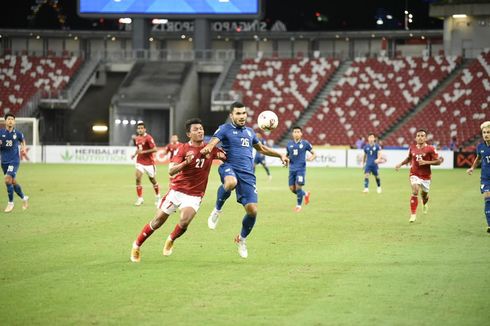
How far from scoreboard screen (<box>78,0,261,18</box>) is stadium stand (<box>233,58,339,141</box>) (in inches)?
305

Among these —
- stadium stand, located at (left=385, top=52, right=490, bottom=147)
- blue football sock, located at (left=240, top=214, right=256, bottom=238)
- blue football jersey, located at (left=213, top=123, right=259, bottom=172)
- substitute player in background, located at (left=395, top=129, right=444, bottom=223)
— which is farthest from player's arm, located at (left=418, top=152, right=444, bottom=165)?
stadium stand, located at (left=385, top=52, right=490, bottom=147)

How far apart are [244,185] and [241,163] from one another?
39cm

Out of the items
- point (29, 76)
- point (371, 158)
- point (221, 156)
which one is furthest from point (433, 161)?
point (29, 76)

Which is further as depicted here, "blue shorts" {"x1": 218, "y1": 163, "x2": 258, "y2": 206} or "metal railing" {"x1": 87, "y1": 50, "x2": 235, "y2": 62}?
→ "metal railing" {"x1": 87, "y1": 50, "x2": 235, "y2": 62}

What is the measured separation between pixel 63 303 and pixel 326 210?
46.7ft

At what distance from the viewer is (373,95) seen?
64.4m

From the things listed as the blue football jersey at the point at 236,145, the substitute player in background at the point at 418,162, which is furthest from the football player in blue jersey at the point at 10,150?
the substitute player in background at the point at 418,162

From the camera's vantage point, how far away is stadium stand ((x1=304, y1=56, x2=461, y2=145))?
202 ft

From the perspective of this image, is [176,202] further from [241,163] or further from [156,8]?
[156,8]

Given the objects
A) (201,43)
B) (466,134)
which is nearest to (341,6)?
(201,43)

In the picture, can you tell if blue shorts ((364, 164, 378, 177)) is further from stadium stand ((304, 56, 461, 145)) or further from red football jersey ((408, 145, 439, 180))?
Answer: stadium stand ((304, 56, 461, 145))

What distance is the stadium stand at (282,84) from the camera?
64375 millimetres

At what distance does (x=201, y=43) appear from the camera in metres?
64.9

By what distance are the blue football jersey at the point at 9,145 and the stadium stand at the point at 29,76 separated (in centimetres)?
4418
